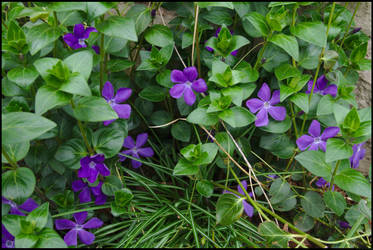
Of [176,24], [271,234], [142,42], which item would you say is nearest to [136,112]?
[142,42]

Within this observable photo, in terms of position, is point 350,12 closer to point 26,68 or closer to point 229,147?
point 229,147

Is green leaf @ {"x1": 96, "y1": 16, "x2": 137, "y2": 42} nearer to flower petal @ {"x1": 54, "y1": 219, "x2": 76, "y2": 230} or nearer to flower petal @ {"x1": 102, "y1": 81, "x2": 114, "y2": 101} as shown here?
flower petal @ {"x1": 102, "y1": 81, "x2": 114, "y2": 101}

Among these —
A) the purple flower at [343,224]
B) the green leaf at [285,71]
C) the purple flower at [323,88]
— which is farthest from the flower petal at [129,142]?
the purple flower at [343,224]

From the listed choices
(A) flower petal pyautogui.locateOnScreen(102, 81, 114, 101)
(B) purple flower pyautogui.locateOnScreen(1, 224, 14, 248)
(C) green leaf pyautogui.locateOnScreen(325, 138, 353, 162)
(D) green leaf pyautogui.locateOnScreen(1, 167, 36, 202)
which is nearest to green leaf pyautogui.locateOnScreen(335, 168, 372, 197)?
(C) green leaf pyautogui.locateOnScreen(325, 138, 353, 162)

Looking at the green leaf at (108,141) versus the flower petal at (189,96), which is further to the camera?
the flower petal at (189,96)

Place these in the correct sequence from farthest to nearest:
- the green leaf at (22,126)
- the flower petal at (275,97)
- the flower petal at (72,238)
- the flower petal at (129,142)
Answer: the flower petal at (129,142)
the flower petal at (275,97)
the flower petal at (72,238)
the green leaf at (22,126)

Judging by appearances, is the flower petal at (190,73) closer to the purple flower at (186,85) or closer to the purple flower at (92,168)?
the purple flower at (186,85)

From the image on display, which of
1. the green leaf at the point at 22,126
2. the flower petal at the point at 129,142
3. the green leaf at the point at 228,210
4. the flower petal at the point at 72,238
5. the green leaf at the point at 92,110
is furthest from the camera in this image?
the flower petal at the point at 129,142
